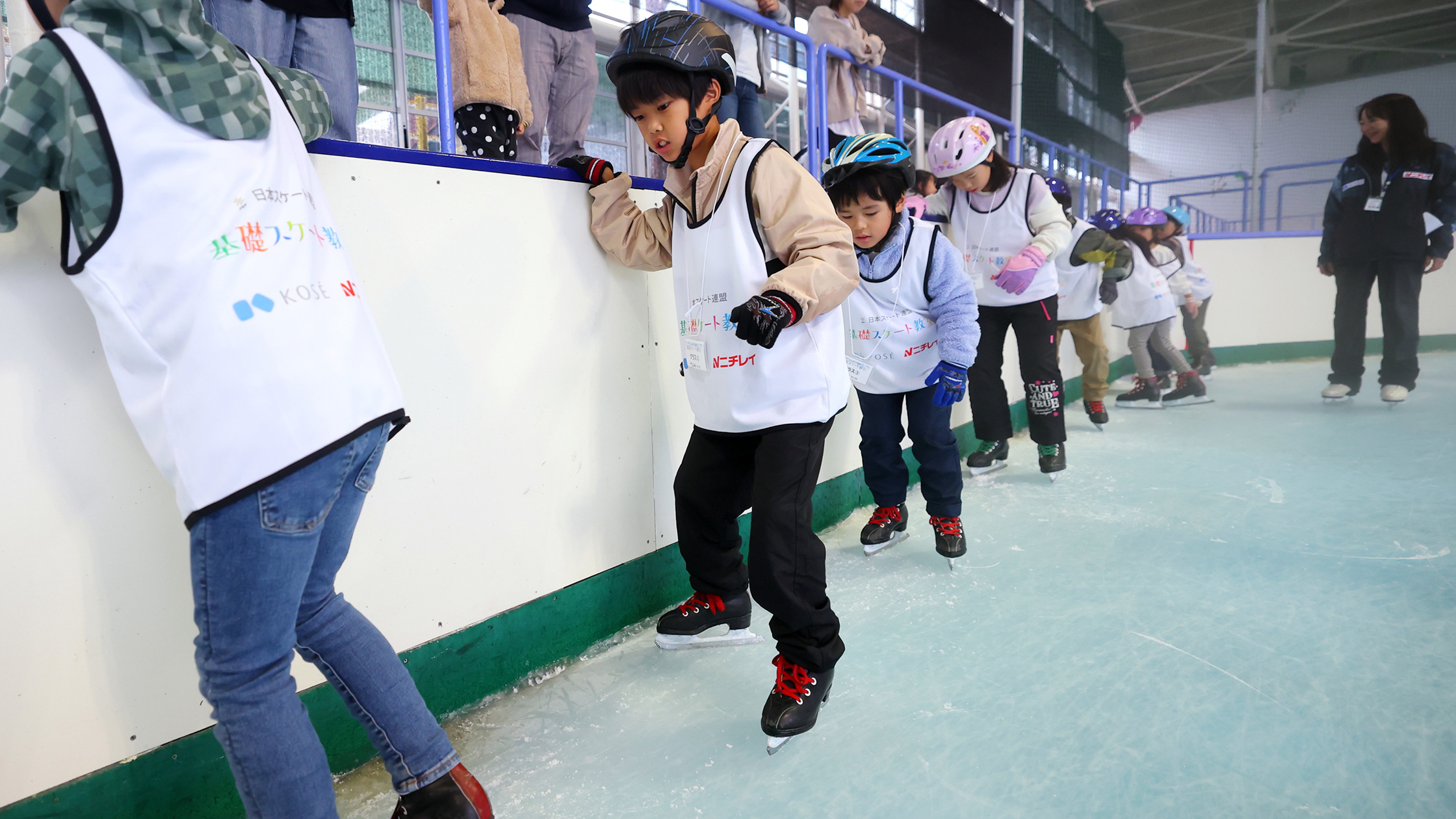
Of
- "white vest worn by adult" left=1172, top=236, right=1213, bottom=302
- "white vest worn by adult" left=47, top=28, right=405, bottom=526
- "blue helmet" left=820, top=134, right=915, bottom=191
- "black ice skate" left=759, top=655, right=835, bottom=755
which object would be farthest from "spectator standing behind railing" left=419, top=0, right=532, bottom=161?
"white vest worn by adult" left=1172, top=236, right=1213, bottom=302

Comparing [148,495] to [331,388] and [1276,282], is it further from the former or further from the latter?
[1276,282]

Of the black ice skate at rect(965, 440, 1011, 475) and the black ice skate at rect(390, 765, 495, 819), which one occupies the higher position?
the black ice skate at rect(965, 440, 1011, 475)

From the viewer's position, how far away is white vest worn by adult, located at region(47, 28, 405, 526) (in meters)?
0.85

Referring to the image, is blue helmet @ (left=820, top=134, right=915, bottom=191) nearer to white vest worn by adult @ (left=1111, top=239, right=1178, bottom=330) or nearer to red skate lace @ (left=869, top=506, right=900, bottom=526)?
red skate lace @ (left=869, top=506, right=900, bottom=526)

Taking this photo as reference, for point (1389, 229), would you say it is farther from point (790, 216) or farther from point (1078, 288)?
point (790, 216)

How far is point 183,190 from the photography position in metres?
0.87

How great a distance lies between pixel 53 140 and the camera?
0.84 meters

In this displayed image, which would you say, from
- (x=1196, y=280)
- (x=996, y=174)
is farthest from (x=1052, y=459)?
(x=1196, y=280)

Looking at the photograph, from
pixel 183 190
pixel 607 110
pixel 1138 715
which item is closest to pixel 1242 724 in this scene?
pixel 1138 715

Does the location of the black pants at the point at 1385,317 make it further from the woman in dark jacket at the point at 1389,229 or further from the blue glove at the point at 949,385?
the blue glove at the point at 949,385

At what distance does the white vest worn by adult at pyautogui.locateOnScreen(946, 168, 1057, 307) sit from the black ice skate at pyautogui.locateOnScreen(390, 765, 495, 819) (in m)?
2.76

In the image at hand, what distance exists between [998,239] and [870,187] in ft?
4.44

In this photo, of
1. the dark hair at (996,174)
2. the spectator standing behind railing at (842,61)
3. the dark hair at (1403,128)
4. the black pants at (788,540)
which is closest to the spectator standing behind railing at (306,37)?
the black pants at (788,540)

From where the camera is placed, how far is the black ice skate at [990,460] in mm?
3496
